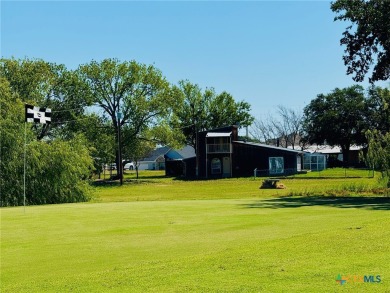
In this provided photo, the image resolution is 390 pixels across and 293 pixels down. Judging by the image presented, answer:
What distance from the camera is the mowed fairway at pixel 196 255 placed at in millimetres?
6676

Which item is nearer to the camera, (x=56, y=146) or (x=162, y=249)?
(x=162, y=249)

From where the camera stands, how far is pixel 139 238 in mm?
10727

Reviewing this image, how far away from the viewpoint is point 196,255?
28.2ft

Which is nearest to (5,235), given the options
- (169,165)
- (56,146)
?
(56,146)

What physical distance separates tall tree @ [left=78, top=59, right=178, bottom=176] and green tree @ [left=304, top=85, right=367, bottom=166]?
32.3 m

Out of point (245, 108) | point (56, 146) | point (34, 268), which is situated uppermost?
point (245, 108)

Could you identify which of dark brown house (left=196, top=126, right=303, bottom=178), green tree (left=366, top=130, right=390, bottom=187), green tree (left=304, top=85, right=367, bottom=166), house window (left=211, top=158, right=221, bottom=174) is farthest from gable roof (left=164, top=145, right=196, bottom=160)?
green tree (left=366, top=130, right=390, bottom=187)

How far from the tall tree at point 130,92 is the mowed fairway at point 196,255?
183 feet

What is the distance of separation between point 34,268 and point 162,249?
2233 mm

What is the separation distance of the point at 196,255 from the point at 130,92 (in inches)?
2447

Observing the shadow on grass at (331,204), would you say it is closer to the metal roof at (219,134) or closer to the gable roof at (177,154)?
the metal roof at (219,134)

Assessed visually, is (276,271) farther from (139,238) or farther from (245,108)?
(245,108)

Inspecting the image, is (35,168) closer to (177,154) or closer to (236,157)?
(236,157)

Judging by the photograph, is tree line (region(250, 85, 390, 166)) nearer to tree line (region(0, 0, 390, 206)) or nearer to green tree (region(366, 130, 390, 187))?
tree line (region(0, 0, 390, 206))
